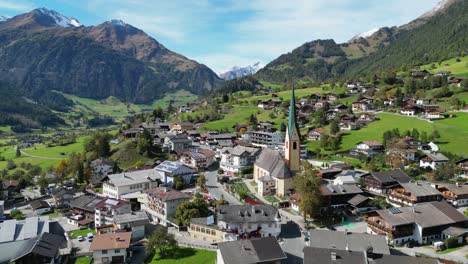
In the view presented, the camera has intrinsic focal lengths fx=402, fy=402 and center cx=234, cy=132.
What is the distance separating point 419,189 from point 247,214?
25484mm

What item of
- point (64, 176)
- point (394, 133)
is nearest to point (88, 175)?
point (64, 176)

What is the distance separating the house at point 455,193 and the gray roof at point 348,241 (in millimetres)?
20940

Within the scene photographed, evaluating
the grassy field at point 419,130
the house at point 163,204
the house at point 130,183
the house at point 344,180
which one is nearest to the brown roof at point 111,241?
the house at point 163,204

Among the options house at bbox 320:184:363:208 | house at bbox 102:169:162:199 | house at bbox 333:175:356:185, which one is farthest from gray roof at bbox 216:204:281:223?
house at bbox 102:169:162:199

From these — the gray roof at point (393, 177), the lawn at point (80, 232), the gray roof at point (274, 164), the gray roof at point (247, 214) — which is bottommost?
the lawn at point (80, 232)

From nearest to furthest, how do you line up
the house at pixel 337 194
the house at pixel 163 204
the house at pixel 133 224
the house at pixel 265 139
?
1. the house at pixel 133 224
2. the house at pixel 337 194
3. the house at pixel 163 204
4. the house at pixel 265 139

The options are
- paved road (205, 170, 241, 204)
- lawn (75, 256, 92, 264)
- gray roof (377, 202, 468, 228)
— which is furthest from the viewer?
paved road (205, 170, 241, 204)

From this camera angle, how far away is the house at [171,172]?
77750 millimetres

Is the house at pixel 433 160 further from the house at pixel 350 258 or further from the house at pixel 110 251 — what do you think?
the house at pixel 110 251

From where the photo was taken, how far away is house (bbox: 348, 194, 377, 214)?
5787 cm

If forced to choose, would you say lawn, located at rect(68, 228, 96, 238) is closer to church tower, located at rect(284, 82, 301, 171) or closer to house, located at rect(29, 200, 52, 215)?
house, located at rect(29, 200, 52, 215)

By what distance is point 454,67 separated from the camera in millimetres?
152000

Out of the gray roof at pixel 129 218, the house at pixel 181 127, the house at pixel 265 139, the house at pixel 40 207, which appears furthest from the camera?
the house at pixel 181 127

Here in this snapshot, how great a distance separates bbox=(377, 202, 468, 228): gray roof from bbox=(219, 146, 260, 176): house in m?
40.4
